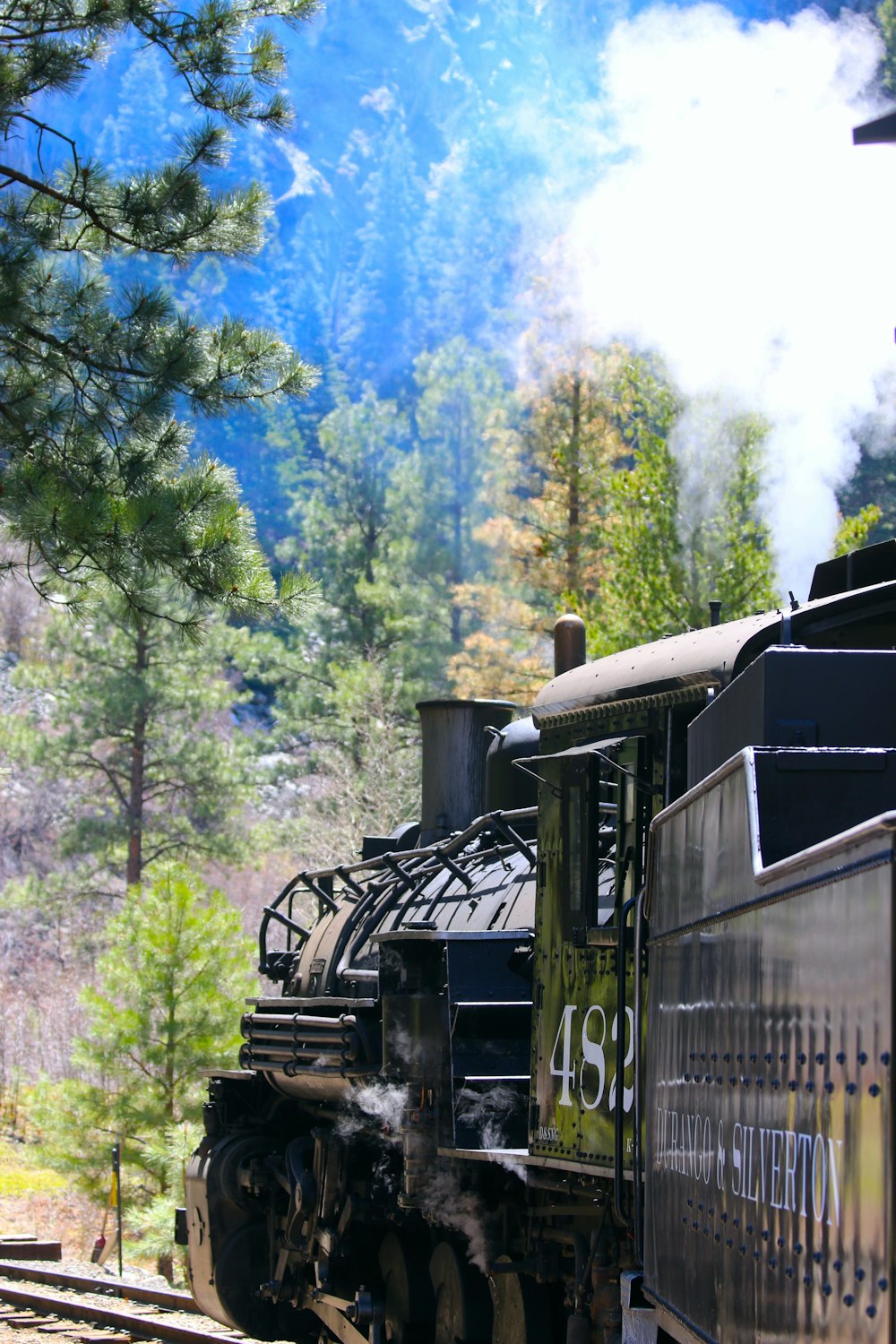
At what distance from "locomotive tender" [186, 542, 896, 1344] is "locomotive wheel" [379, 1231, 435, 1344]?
0.06 feet

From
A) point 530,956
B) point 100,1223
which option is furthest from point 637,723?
point 100,1223

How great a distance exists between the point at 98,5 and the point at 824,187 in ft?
41.0

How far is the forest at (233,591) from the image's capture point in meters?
9.07

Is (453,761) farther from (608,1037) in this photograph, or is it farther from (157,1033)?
(157,1033)

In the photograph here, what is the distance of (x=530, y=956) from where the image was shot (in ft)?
23.2

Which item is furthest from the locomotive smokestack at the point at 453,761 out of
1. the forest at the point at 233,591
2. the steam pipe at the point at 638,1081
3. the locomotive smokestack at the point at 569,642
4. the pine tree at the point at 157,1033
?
the pine tree at the point at 157,1033

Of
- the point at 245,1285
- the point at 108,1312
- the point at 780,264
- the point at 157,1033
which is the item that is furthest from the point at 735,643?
the point at 157,1033

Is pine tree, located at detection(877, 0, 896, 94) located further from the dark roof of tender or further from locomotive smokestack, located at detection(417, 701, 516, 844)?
the dark roof of tender

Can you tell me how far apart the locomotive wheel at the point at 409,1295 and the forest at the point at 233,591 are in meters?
3.51

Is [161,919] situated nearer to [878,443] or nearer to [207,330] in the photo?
[878,443]

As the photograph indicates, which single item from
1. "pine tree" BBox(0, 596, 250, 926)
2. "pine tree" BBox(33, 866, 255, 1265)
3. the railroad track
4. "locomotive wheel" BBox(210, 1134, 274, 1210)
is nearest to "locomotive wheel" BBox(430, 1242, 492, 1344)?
"locomotive wheel" BBox(210, 1134, 274, 1210)

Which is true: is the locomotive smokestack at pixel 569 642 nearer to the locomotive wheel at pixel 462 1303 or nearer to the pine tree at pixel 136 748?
the locomotive wheel at pixel 462 1303

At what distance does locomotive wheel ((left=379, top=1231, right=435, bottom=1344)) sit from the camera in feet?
26.9

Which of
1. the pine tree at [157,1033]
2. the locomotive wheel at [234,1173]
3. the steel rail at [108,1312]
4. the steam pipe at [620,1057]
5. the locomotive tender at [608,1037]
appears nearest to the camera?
the locomotive tender at [608,1037]
